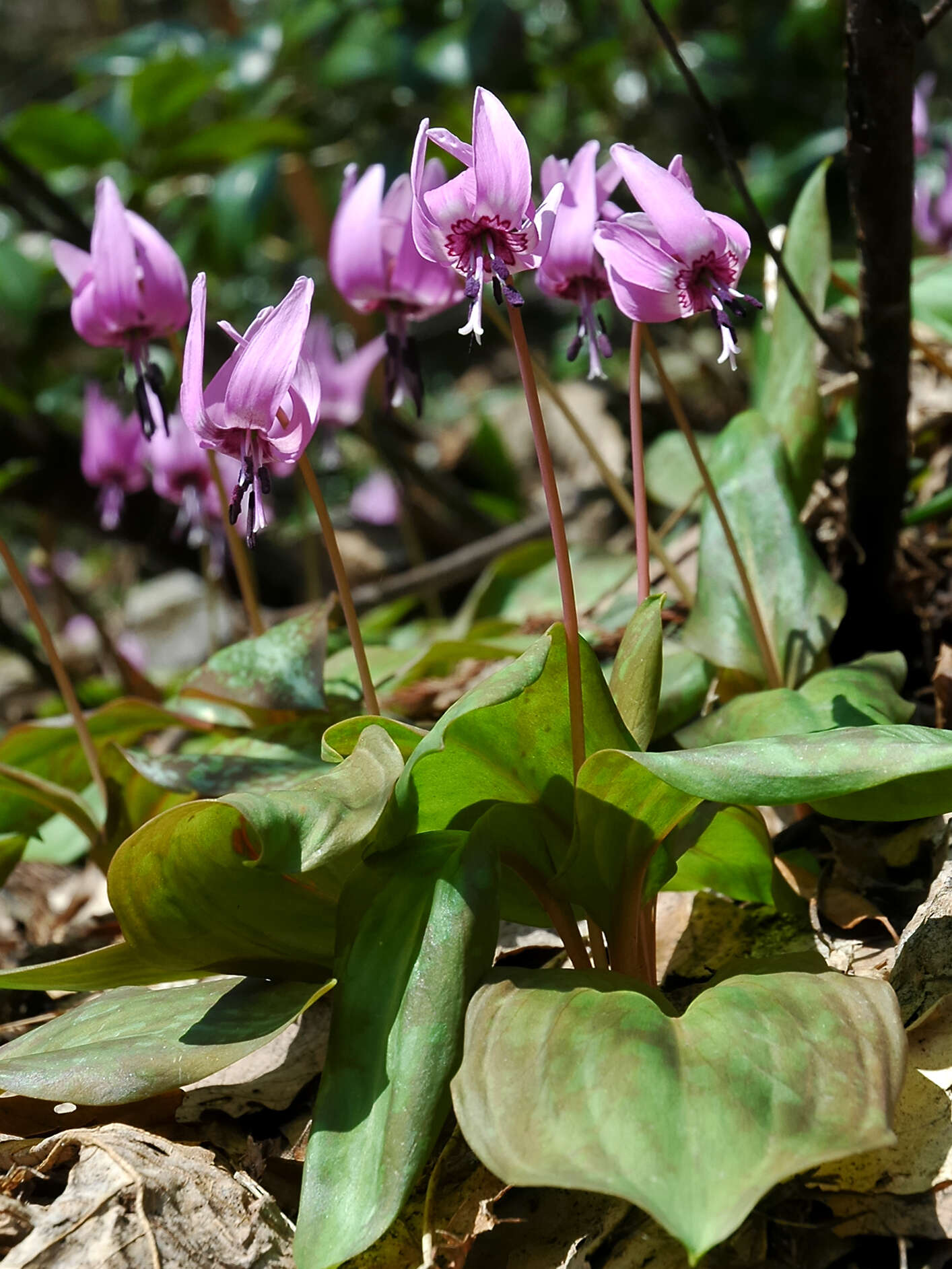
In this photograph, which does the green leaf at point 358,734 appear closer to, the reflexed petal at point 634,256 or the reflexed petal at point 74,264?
the reflexed petal at point 634,256

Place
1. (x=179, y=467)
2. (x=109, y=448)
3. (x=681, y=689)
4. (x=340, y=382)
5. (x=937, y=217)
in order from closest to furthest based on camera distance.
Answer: (x=681, y=689), (x=179, y=467), (x=109, y=448), (x=340, y=382), (x=937, y=217)

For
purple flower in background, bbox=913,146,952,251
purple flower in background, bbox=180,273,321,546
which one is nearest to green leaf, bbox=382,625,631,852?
purple flower in background, bbox=180,273,321,546

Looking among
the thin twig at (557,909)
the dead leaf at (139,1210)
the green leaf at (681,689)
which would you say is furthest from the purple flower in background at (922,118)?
the dead leaf at (139,1210)

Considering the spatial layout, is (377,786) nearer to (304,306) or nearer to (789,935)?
(304,306)

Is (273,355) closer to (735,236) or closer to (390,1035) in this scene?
(735,236)

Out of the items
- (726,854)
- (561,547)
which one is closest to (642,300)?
(561,547)

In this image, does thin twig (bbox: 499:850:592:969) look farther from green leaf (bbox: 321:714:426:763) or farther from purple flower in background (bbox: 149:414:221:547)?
purple flower in background (bbox: 149:414:221:547)
